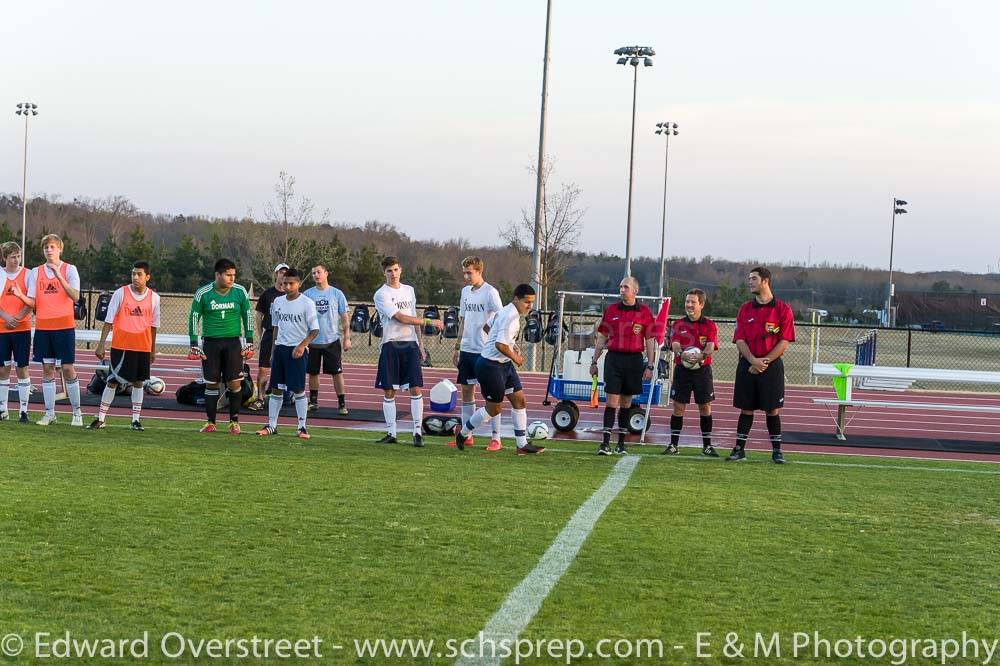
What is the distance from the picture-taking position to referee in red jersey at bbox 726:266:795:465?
36.5 feet

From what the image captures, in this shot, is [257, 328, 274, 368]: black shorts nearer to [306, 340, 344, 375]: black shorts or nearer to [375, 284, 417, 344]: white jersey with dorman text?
[306, 340, 344, 375]: black shorts

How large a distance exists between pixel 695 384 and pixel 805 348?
32.7 m

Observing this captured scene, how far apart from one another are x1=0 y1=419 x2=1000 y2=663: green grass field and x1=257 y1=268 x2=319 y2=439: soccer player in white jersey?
132cm

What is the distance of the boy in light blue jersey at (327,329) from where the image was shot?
1423 cm

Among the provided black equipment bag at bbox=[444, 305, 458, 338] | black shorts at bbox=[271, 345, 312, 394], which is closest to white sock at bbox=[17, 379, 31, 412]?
black shorts at bbox=[271, 345, 312, 394]

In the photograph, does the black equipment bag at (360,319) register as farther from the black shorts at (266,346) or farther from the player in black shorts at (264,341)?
the black shorts at (266,346)

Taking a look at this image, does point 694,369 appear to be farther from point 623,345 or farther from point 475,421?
point 475,421

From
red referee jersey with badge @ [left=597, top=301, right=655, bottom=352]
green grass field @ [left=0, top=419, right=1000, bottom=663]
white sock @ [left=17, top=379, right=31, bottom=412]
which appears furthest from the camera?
white sock @ [left=17, top=379, right=31, bottom=412]

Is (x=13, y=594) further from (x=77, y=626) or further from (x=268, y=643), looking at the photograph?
(x=268, y=643)

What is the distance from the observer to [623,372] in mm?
11539

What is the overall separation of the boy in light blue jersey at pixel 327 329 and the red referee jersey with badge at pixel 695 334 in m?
4.22

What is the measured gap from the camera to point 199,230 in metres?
86.5

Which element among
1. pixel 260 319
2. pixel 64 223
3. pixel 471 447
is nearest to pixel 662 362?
pixel 471 447

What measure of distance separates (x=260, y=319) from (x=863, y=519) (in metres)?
9.98
